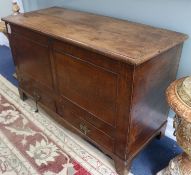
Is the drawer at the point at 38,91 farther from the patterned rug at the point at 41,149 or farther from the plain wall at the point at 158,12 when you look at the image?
the plain wall at the point at 158,12

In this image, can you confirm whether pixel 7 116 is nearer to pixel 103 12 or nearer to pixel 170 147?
pixel 103 12

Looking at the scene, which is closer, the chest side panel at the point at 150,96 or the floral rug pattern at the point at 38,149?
the chest side panel at the point at 150,96

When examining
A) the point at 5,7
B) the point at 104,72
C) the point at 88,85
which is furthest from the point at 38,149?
the point at 5,7

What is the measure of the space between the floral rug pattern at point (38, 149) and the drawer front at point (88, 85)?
1.19 feet

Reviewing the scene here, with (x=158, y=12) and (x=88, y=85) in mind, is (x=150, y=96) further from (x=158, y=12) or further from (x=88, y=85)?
(x=158, y=12)

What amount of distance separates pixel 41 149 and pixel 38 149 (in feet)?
0.07

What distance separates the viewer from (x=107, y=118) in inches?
49.0

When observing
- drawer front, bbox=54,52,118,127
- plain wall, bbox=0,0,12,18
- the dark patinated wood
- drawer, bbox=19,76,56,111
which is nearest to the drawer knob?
the dark patinated wood

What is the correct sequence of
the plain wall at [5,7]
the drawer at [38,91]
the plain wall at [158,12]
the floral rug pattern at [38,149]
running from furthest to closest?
the plain wall at [5,7] → the drawer at [38,91] → the floral rug pattern at [38,149] → the plain wall at [158,12]

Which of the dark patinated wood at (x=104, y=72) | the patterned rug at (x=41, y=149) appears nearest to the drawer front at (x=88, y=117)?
the dark patinated wood at (x=104, y=72)

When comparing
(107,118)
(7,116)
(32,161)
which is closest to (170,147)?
(107,118)

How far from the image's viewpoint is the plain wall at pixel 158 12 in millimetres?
1284

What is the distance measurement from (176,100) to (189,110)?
3.2 inches

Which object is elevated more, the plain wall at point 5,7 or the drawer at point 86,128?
the plain wall at point 5,7
